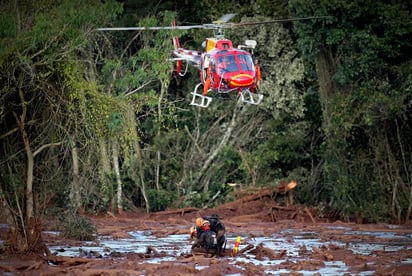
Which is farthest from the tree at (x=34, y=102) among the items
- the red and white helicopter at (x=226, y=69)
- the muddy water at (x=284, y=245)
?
the red and white helicopter at (x=226, y=69)

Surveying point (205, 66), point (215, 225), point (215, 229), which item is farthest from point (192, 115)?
point (215, 225)

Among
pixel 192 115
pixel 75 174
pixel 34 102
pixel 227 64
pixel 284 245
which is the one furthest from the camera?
pixel 192 115

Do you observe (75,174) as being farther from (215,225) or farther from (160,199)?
(160,199)

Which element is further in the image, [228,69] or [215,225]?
[228,69]

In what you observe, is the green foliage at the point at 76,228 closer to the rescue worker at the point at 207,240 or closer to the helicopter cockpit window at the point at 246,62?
the rescue worker at the point at 207,240

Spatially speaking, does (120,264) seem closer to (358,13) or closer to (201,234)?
(201,234)

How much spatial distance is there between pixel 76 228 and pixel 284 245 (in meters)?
5.74

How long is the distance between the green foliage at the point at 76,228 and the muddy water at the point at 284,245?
416 mm

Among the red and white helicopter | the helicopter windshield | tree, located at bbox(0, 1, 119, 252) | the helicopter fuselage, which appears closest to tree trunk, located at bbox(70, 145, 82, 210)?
tree, located at bbox(0, 1, 119, 252)

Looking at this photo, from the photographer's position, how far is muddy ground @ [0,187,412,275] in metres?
18.7

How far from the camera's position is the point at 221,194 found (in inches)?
1618

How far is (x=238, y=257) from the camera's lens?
21.9 metres

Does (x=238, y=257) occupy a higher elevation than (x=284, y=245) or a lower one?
lower

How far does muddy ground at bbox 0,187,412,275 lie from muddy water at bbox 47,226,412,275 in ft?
0.11
